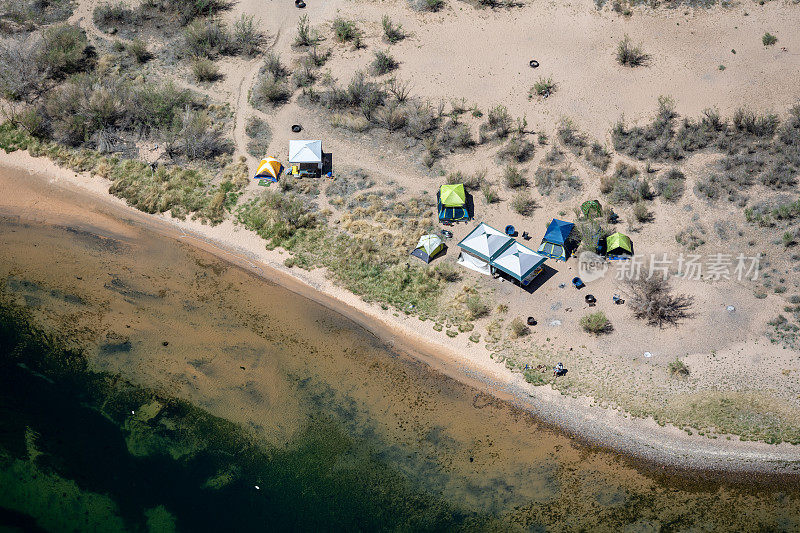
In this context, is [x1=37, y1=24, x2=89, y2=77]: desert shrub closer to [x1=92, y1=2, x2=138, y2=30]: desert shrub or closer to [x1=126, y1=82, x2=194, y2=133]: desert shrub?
[x1=92, y1=2, x2=138, y2=30]: desert shrub

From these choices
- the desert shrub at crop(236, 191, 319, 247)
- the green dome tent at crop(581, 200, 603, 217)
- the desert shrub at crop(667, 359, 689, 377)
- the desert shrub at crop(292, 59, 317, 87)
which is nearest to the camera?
the desert shrub at crop(667, 359, 689, 377)

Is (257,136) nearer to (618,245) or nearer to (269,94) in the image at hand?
(269,94)

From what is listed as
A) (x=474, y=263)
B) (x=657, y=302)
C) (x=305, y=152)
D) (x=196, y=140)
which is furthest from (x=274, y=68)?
(x=657, y=302)

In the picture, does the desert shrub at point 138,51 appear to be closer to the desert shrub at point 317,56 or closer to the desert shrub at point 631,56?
the desert shrub at point 317,56

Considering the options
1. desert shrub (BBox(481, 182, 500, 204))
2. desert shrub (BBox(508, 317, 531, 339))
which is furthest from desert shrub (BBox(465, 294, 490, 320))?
desert shrub (BBox(481, 182, 500, 204))

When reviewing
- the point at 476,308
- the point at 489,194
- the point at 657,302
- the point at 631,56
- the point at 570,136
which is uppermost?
the point at 631,56
